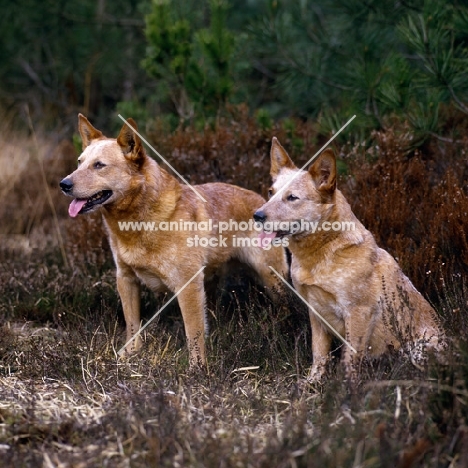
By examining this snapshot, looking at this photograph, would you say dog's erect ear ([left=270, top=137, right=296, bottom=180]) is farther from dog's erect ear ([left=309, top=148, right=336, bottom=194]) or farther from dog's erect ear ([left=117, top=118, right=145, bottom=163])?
dog's erect ear ([left=117, top=118, right=145, bottom=163])

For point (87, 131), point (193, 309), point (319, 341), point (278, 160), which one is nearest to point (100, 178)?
point (87, 131)

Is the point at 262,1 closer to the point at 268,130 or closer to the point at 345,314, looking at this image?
the point at 268,130

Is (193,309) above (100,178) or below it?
below

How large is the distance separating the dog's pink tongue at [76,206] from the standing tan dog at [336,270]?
1.25 m

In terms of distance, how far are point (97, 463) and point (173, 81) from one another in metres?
5.52

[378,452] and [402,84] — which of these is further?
A: [402,84]

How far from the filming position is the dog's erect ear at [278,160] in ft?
17.7

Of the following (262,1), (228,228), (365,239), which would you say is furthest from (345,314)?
(262,1)

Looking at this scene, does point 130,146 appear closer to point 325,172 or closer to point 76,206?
point 76,206

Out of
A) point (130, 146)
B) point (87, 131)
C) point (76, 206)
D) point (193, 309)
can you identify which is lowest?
point (193, 309)

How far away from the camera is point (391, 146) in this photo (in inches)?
264

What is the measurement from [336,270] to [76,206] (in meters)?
1.83

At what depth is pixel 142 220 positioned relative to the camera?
5441mm

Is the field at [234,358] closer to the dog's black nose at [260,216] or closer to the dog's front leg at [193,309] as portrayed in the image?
the dog's front leg at [193,309]
